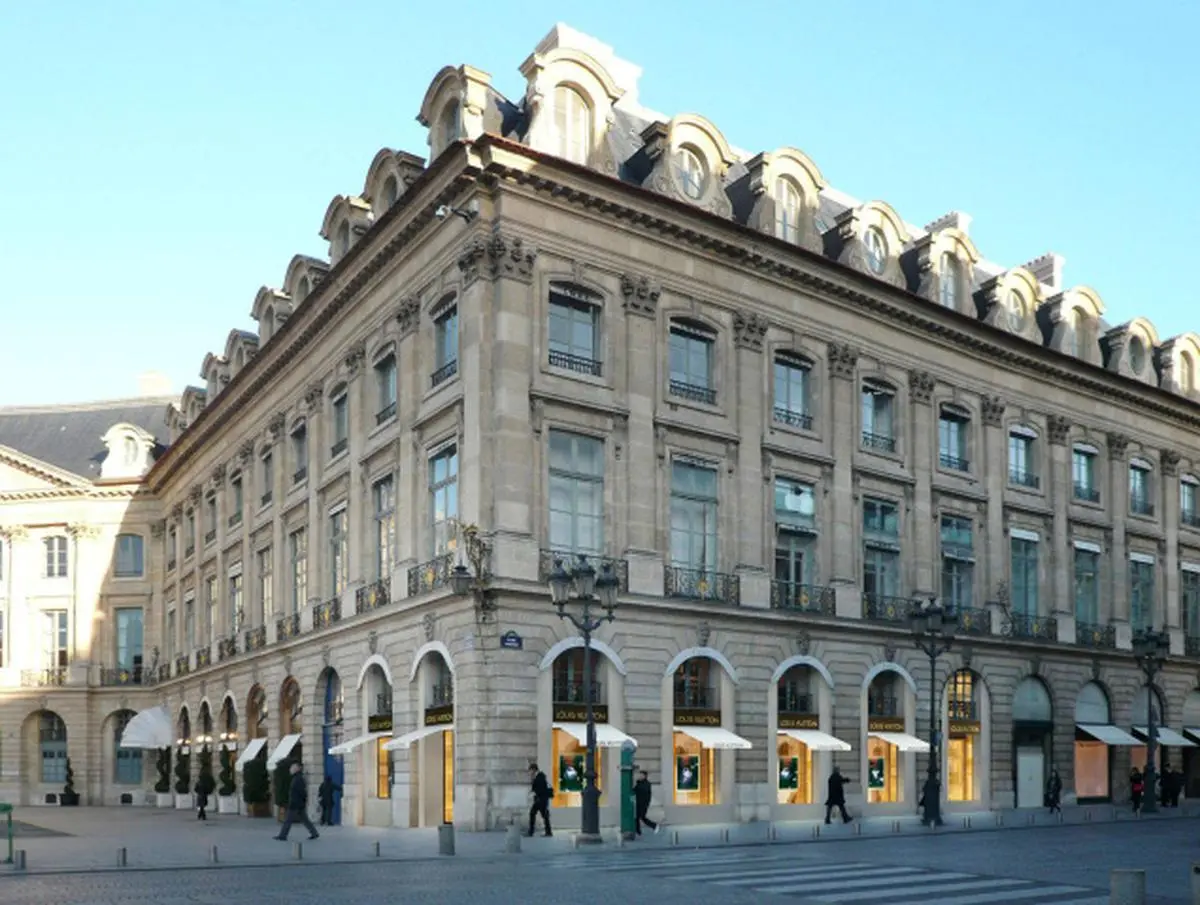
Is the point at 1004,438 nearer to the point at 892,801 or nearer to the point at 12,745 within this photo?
the point at 892,801

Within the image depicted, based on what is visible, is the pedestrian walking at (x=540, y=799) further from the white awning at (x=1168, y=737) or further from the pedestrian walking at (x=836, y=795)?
the white awning at (x=1168, y=737)

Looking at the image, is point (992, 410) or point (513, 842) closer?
point (513, 842)

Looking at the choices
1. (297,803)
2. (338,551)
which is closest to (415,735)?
(297,803)

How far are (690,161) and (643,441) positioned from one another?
770 centimetres

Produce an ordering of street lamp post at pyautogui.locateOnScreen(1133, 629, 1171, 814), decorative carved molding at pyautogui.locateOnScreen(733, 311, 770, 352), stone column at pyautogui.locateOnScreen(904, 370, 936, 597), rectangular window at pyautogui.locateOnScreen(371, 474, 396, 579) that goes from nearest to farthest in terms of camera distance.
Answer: rectangular window at pyautogui.locateOnScreen(371, 474, 396, 579) < decorative carved molding at pyautogui.locateOnScreen(733, 311, 770, 352) < street lamp post at pyautogui.locateOnScreen(1133, 629, 1171, 814) < stone column at pyautogui.locateOnScreen(904, 370, 936, 597)

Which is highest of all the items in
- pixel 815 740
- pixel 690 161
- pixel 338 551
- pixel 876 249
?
pixel 690 161

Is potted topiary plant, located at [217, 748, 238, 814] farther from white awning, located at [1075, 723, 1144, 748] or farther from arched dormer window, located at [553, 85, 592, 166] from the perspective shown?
white awning, located at [1075, 723, 1144, 748]

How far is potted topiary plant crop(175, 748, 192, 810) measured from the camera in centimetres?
5662

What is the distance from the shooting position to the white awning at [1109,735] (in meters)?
46.8

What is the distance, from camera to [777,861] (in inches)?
951

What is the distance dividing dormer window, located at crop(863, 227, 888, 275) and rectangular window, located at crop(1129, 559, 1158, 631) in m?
15.8

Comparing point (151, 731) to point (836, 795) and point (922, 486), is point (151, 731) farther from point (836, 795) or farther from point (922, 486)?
point (836, 795)

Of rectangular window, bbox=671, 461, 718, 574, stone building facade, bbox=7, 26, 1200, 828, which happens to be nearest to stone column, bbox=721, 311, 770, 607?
stone building facade, bbox=7, 26, 1200, 828

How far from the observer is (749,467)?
1494 inches
